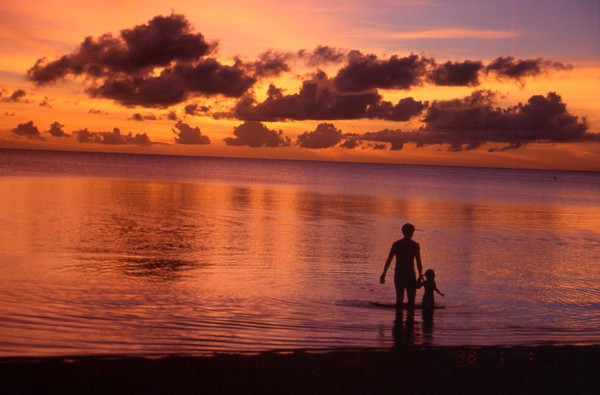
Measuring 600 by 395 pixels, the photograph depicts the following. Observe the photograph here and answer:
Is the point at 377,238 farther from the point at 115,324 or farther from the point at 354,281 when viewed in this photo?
the point at 115,324

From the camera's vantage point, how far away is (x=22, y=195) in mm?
55312

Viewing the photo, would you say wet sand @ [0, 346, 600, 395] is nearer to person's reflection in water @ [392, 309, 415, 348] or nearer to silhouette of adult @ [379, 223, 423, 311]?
person's reflection in water @ [392, 309, 415, 348]

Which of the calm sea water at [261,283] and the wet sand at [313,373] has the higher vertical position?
the wet sand at [313,373]

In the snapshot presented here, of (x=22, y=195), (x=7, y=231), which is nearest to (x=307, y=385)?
(x=7, y=231)

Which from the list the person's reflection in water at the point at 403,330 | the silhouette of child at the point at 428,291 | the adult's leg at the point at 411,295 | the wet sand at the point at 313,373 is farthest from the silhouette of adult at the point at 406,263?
the wet sand at the point at 313,373

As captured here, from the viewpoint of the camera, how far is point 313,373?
9.28 metres

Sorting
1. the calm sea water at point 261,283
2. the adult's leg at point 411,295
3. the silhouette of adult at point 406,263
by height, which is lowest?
the calm sea water at point 261,283

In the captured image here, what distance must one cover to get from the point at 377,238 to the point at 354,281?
1379 centimetres

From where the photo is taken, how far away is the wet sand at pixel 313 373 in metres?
8.52

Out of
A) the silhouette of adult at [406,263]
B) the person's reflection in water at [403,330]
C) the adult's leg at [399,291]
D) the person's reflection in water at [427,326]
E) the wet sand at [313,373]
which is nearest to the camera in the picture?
the wet sand at [313,373]

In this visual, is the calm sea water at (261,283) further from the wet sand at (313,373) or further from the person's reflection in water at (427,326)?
the wet sand at (313,373)

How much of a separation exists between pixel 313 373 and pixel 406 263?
621cm

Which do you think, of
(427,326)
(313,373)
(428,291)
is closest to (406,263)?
(428,291)

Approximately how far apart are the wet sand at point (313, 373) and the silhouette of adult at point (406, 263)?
4286 mm
